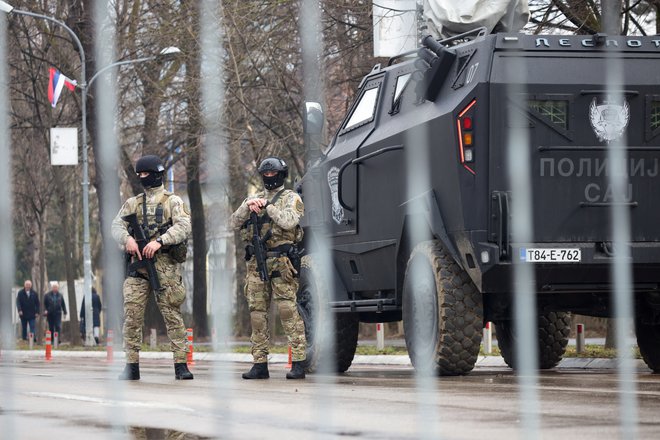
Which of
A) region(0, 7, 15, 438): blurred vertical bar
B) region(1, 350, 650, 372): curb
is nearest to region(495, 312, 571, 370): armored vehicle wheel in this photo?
region(1, 350, 650, 372): curb

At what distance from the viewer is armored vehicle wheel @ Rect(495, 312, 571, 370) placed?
13.6 meters

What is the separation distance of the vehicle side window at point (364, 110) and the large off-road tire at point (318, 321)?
1.21 meters

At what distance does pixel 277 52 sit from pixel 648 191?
1346 cm

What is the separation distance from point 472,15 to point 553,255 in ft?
7.74

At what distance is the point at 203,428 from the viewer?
722 cm

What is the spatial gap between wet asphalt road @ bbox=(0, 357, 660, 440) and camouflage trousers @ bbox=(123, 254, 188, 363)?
1.78 feet

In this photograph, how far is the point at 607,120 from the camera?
34.0 feet

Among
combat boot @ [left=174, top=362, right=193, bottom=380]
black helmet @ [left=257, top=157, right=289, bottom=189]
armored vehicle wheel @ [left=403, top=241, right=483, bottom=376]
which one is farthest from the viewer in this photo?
combat boot @ [left=174, top=362, right=193, bottom=380]

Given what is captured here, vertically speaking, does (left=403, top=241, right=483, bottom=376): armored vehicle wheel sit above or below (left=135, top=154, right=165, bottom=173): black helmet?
below

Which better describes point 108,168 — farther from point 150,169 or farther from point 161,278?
point 161,278

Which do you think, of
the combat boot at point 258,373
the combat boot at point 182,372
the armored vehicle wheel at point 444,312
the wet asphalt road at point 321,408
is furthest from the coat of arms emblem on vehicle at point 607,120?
the combat boot at point 182,372

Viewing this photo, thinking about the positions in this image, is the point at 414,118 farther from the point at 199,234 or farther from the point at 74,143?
the point at 199,234

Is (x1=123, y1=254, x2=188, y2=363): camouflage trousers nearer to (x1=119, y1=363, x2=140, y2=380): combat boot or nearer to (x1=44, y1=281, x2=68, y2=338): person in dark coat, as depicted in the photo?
(x1=119, y1=363, x2=140, y2=380): combat boot

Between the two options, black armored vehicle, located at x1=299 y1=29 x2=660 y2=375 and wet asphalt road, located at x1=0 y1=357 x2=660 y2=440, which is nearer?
wet asphalt road, located at x1=0 y1=357 x2=660 y2=440
